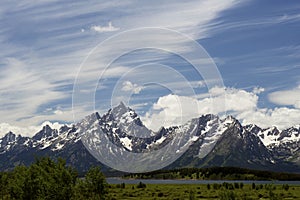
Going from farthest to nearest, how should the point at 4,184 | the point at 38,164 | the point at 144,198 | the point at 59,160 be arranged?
the point at 144,198
the point at 4,184
the point at 38,164
the point at 59,160

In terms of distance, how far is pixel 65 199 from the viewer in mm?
99375

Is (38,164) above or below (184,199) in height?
above

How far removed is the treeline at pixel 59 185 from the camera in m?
100

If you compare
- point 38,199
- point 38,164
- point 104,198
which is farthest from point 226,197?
point 38,164

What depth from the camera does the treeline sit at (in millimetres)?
100275

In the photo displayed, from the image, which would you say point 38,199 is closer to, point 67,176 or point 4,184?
point 67,176

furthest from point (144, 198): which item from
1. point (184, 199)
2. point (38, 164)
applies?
point (38, 164)

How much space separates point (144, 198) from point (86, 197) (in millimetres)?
88476

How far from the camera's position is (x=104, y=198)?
A: 10719 centimetres

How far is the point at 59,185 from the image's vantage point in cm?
10062

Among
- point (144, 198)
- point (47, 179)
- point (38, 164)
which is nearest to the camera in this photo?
point (47, 179)

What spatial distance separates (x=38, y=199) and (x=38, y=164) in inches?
1078

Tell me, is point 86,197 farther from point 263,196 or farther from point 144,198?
point 263,196

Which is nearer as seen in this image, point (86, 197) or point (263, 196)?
point (86, 197)
